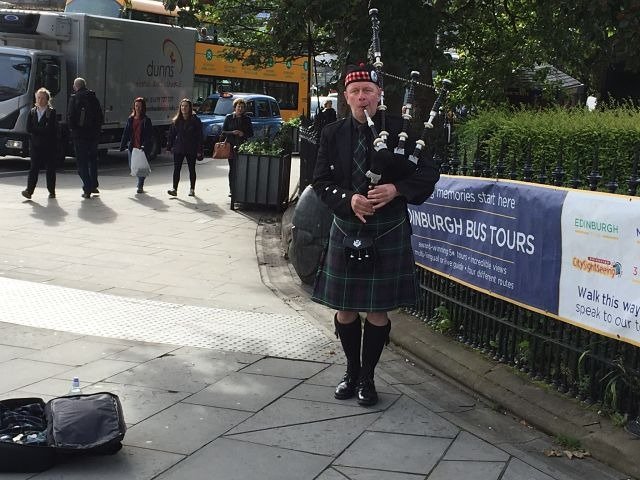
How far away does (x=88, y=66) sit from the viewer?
64.1ft

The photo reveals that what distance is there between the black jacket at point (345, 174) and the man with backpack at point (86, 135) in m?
9.52

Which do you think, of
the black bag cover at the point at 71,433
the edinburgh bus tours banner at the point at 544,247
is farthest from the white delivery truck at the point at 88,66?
the black bag cover at the point at 71,433

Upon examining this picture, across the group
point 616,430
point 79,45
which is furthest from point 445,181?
point 79,45

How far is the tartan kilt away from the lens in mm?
4766

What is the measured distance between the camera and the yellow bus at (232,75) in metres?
25.3

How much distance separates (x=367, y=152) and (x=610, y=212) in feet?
4.19

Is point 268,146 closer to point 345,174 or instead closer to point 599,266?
point 345,174

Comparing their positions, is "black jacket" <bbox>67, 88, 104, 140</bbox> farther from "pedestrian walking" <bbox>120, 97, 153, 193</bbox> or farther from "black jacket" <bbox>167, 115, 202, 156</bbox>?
"black jacket" <bbox>167, 115, 202, 156</bbox>

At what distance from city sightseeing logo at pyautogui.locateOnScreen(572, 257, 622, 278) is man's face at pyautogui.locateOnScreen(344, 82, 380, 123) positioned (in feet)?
4.39

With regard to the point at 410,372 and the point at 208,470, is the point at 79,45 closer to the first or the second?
the point at 410,372

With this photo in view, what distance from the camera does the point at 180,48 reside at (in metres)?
23.6

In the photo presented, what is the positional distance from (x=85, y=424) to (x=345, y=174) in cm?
186

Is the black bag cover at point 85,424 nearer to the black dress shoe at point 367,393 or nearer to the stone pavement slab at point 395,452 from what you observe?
the stone pavement slab at point 395,452

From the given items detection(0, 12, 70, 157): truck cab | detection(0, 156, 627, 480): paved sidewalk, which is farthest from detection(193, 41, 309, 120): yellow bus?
detection(0, 156, 627, 480): paved sidewalk
